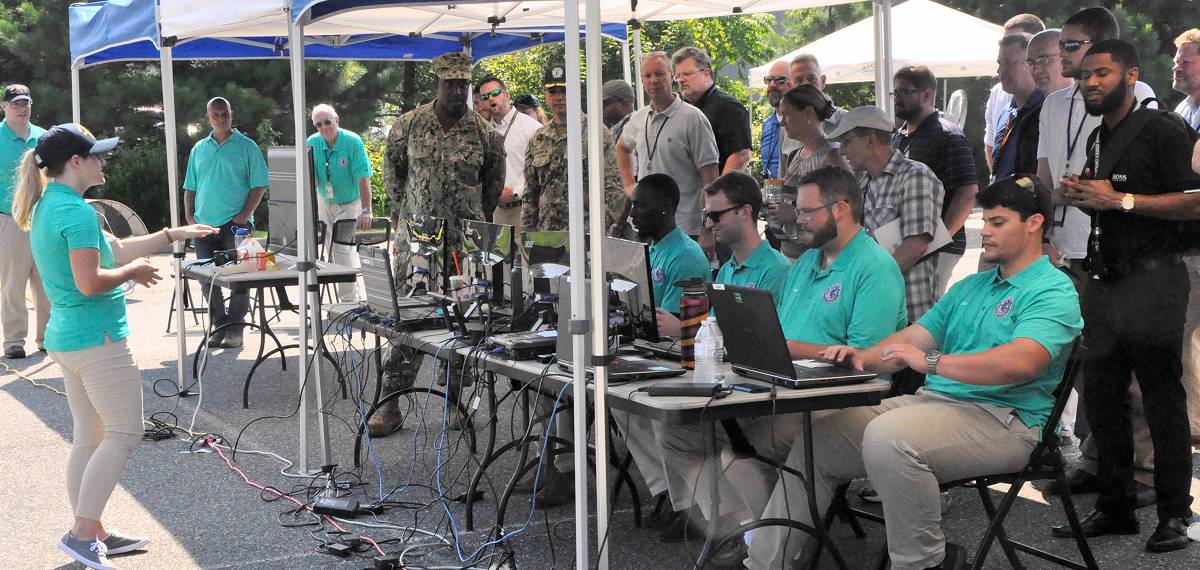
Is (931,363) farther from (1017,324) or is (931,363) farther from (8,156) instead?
(8,156)

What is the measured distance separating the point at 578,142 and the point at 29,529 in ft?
10.2

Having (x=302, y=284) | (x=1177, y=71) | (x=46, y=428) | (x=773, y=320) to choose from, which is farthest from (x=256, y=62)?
(x=773, y=320)

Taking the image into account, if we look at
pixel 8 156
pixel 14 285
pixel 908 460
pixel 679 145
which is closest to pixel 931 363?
pixel 908 460

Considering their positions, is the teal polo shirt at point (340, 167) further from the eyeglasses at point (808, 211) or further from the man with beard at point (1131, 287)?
the man with beard at point (1131, 287)

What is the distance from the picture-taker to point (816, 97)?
625cm

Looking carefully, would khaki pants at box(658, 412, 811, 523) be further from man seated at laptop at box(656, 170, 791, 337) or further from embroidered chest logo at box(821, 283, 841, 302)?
man seated at laptop at box(656, 170, 791, 337)

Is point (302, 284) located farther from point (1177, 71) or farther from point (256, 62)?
point (256, 62)

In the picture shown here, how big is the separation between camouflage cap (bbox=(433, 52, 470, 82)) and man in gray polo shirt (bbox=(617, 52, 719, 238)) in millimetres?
1157

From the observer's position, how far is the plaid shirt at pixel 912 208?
5.21 m

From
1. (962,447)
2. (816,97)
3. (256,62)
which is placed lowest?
(962,447)

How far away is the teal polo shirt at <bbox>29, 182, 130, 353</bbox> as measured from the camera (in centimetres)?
455

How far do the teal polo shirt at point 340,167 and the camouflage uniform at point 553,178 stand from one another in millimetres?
4253

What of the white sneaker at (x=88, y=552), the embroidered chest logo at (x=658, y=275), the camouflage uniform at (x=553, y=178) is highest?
the camouflage uniform at (x=553, y=178)

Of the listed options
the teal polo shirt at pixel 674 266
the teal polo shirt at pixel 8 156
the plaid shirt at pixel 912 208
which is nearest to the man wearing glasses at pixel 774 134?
the plaid shirt at pixel 912 208
